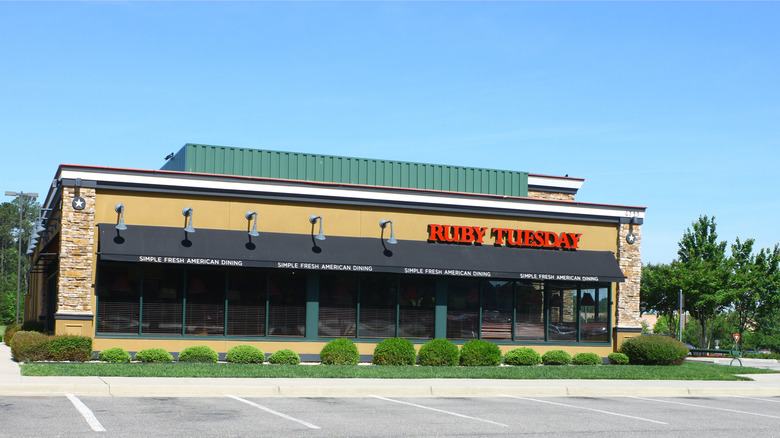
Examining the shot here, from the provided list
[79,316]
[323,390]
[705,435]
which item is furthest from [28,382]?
[705,435]

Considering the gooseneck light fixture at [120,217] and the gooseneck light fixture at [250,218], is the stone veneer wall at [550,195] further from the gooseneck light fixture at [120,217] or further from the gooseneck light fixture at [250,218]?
the gooseneck light fixture at [120,217]

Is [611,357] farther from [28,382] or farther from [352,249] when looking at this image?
[28,382]

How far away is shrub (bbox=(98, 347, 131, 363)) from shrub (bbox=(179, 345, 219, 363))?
5.59 ft

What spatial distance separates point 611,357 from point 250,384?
17.0 meters

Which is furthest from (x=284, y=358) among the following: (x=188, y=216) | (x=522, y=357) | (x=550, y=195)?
(x=550, y=195)

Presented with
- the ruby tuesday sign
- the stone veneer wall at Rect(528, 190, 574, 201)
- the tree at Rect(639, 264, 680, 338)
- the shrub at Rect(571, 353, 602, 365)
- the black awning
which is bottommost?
the shrub at Rect(571, 353, 602, 365)

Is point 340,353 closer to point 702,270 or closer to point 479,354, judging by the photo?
point 479,354

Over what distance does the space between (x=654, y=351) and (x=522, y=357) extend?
532 cm

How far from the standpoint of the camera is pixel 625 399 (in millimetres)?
19812

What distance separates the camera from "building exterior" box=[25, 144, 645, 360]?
86.7 ft

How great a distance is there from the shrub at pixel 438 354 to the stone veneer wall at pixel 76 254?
1079 cm

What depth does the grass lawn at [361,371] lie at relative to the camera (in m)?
20.4

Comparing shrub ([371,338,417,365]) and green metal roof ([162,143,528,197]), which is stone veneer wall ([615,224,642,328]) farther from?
shrub ([371,338,417,365])

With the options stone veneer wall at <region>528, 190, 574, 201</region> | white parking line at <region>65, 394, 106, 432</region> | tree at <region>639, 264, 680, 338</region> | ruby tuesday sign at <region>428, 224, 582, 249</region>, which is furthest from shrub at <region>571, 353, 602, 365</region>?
tree at <region>639, 264, 680, 338</region>
